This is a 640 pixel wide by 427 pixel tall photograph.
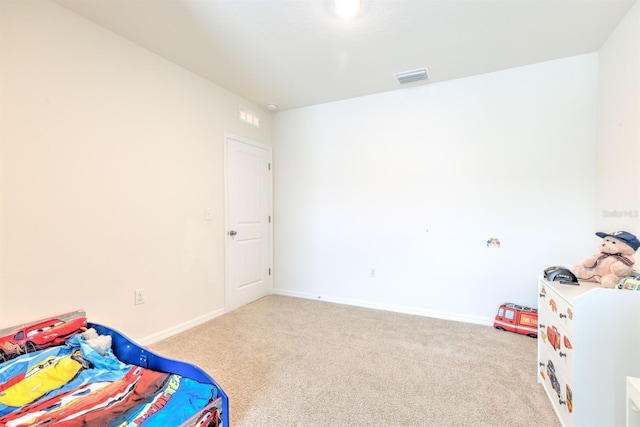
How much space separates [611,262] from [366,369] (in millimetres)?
1634

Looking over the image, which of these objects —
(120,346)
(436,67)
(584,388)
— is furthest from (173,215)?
(584,388)

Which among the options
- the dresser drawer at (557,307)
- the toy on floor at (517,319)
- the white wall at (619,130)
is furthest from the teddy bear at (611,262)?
the toy on floor at (517,319)

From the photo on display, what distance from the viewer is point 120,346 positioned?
5.65 feet

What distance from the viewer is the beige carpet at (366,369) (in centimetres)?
167

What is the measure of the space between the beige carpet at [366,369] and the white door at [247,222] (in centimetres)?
47

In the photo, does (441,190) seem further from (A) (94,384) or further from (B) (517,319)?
(A) (94,384)

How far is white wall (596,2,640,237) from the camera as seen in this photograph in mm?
1992

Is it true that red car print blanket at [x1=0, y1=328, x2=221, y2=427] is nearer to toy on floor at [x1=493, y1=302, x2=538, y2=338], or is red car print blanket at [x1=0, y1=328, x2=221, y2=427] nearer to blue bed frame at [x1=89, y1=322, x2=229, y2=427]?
blue bed frame at [x1=89, y1=322, x2=229, y2=427]

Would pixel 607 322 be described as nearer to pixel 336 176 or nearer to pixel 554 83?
pixel 554 83

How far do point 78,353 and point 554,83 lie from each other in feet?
13.7

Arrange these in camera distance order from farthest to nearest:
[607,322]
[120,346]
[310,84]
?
[310,84] < [120,346] < [607,322]

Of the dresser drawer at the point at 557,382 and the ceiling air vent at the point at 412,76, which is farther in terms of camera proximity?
the ceiling air vent at the point at 412,76

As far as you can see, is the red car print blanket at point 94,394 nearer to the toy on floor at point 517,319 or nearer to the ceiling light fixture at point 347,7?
the ceiling light fixture at point 347,7

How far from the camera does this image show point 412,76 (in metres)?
3.01
